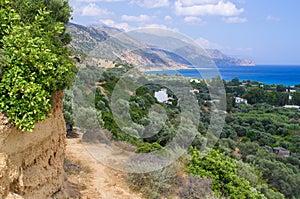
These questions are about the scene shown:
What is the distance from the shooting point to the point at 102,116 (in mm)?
12062

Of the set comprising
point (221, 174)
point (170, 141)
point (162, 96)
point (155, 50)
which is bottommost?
point (221, 174)

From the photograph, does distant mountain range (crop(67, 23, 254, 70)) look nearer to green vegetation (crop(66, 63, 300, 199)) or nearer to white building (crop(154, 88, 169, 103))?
green vegetation (crop(66, 63, 300, 199))

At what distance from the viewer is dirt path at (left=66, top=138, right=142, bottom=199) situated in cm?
662

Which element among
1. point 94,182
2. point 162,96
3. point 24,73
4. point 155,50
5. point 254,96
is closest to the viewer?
point 24,73

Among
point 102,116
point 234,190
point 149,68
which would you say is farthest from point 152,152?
point 149,68

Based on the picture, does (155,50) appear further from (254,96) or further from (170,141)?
(254,96)

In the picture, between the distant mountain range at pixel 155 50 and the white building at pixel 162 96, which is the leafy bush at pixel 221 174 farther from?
the white building at pixel 162 96

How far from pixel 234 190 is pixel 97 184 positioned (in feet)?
13.7

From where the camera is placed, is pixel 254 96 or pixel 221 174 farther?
pixel 254 96

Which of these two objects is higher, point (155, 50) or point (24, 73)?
point (155, 50)

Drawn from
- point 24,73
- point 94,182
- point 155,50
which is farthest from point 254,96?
point 24,73

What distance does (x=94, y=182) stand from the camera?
7344 mm

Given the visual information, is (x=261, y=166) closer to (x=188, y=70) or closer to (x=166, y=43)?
(x=188, y=70)

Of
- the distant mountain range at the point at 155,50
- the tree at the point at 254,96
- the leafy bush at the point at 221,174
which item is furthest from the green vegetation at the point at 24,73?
the tree at the point at 254,96
